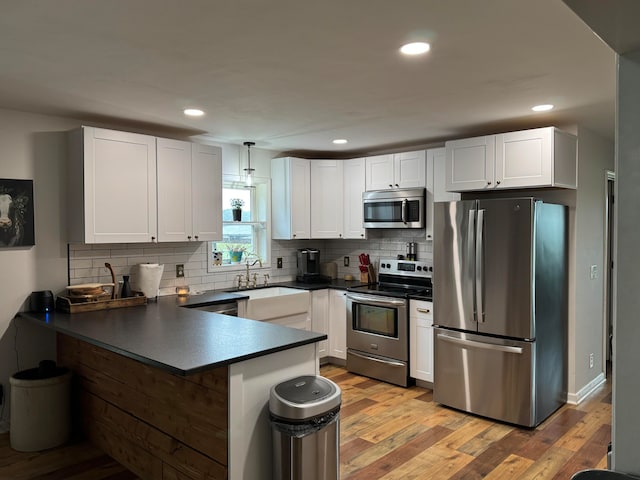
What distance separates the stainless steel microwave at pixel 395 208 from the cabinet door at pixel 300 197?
635mm

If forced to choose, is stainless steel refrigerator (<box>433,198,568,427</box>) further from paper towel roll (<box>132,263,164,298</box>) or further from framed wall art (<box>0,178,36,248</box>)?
framed wall art (<box>0,178,36,248</box>)

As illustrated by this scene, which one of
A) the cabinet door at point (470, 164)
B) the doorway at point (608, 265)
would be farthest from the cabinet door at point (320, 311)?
the doorway at point (608, 265)

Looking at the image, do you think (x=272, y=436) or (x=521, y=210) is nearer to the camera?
(x=272, y=436)

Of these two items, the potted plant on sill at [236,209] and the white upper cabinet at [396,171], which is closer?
the white upper cabinet at [396,171]

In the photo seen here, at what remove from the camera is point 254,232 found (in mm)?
5449

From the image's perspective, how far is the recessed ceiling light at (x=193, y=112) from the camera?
3543 mm

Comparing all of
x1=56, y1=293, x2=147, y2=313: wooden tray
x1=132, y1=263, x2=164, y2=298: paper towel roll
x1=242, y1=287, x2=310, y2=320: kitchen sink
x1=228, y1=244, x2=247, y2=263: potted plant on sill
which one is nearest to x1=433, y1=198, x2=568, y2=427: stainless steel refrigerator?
x1=242, y1=287, x2=310, y2=320: kitchen sink

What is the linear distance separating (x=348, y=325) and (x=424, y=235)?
1.22m

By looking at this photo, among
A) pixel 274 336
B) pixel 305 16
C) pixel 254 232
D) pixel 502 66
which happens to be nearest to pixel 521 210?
pixel 502 66

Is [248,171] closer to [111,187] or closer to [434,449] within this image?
[111,187]

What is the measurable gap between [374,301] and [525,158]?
190 cm

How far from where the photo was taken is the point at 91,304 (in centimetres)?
367

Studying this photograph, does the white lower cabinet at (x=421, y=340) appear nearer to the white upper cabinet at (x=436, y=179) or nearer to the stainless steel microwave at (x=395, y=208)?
the white upper cabinet at (x=436, y=179)

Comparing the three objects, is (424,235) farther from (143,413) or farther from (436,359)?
(143,413)
